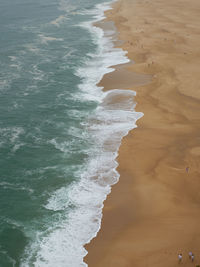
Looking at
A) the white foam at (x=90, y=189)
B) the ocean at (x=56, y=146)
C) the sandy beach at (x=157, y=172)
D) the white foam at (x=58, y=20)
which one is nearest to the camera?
the sandy beach at (x=157, y=172)

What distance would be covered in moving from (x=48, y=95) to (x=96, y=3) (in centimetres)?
9254

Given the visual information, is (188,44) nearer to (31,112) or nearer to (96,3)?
(31,112)

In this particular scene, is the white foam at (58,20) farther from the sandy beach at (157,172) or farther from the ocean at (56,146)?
the sandy beach at (157,172)

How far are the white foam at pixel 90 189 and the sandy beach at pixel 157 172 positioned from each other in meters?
0.79

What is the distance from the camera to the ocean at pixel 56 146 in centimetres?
2133

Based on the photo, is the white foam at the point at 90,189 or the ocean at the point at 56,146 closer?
the white foam at the point at 90,189

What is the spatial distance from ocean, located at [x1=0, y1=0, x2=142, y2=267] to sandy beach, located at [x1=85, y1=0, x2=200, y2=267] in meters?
1.14

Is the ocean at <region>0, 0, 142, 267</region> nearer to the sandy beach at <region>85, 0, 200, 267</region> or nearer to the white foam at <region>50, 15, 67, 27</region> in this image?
the sandy beach at <region>85, 0, 200, 267</region>

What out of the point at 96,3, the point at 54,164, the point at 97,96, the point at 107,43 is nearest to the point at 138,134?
the point at 54,164

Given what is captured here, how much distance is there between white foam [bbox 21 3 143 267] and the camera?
20281mm

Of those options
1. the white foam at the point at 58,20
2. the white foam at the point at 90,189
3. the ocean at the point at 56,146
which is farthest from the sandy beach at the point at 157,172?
the white foam at the point at 58,20

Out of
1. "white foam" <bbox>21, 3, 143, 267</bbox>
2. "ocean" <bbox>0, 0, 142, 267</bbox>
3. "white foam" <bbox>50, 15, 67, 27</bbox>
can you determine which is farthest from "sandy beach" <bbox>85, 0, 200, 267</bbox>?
"white foam" <bbox>50, 15, 67, 27</bbox>

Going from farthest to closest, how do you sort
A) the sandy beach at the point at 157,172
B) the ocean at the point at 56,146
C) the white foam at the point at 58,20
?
the white foam at the point at 58,20, the ocean at the point at 56,146, the sandy beach at the point at 157,172

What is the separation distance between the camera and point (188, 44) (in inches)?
2307
